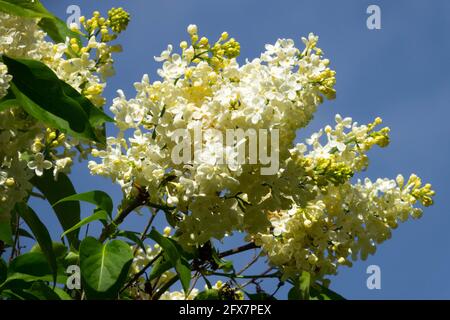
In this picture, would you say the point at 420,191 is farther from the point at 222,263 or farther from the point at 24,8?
the point at 24,8

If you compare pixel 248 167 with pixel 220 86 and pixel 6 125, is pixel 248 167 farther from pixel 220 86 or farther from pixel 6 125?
pixel 6 125

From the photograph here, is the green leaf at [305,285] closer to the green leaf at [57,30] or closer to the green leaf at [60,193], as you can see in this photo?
the green leaf at [60,193]

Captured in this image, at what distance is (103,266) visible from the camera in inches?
73.2

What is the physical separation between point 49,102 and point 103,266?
474 mm

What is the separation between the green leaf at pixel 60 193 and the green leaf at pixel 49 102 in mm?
668

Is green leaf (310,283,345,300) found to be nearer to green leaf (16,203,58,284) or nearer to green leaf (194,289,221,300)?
green leaf (194,289,221,300)

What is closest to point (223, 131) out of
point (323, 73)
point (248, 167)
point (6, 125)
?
point (248, 167)

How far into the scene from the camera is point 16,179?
1.82 metres

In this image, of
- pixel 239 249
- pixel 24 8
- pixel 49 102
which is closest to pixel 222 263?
pixel 239 249

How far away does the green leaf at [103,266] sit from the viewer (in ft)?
5.93

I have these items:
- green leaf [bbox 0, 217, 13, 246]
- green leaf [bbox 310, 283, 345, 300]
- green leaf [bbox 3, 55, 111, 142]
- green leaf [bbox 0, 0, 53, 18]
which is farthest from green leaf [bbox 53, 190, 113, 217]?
green leaf [bbox 310, 283, 345, 300]

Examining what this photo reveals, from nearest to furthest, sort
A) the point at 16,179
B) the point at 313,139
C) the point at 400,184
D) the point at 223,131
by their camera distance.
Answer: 1. the point at 16,179
2. the point at 223,131
3. the point at 313,139
4. the point at 400,184

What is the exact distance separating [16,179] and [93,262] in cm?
31

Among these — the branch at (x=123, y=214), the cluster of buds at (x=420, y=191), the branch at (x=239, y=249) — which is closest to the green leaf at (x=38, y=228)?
the branch at (x=123, y=214)
